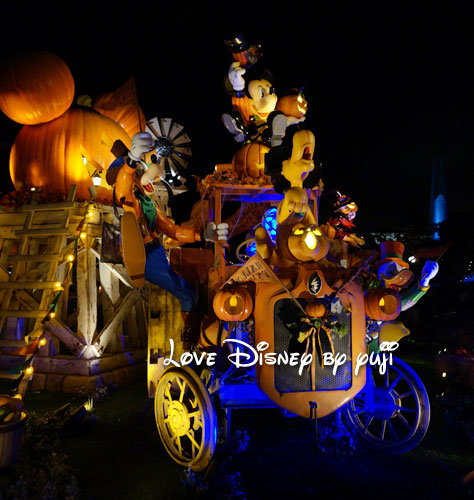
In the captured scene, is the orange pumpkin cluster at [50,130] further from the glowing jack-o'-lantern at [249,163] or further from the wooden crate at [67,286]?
the glowing jack-o'-lantern at [249,163]

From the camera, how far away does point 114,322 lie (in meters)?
8.23

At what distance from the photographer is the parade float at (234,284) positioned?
402 centimetres

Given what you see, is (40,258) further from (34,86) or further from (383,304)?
(383,304)

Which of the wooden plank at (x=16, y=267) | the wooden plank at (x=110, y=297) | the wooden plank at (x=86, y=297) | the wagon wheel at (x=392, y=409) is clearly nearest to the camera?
the wagon wheel at (x=392, y=409)

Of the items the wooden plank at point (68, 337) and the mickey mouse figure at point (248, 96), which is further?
the wooden plank at point (68, 337)

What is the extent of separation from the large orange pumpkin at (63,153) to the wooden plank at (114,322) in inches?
83.1

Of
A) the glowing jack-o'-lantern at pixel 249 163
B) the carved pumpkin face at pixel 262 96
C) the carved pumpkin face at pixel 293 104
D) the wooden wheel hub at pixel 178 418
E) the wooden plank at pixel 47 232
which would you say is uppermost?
the carved pumpkin face at pixel 262 96

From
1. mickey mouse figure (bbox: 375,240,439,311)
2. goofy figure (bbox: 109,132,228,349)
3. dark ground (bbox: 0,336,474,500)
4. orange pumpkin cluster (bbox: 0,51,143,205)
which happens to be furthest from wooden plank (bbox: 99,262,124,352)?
mickey mouse figure (bbox: 375,240,439,311)

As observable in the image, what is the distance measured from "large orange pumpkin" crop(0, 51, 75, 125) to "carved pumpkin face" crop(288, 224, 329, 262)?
266 inches

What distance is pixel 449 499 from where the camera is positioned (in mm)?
3811

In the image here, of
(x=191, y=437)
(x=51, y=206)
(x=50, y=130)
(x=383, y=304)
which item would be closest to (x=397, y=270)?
(x=383, y=304)

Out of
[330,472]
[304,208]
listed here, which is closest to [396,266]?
[304,208]

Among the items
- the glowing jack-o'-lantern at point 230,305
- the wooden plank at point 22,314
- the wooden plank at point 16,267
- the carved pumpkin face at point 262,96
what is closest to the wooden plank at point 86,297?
the wooden plank at point 16,267

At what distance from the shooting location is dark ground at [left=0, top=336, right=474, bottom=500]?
396 centimetres
